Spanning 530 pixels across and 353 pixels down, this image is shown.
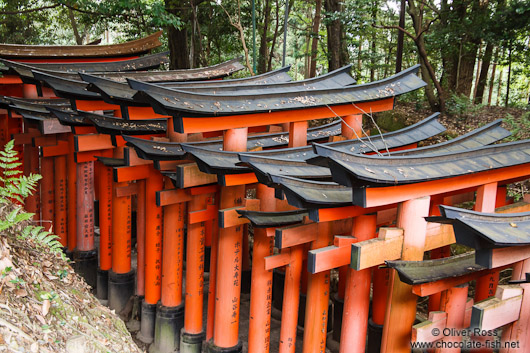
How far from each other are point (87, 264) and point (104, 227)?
126 centimetres

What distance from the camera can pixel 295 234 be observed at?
4.82m

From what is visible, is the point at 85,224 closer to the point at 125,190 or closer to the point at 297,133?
the point at 125,190

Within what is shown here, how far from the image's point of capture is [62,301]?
4.11 m

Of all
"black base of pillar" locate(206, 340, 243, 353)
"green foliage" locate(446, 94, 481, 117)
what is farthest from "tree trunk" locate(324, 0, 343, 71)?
"black base of pillar" locate(206, 340, 243, 353)

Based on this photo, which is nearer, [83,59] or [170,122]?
[170,122]

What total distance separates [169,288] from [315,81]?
3.83 metres

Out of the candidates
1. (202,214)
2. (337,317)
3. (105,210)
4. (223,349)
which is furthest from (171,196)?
(337,317)

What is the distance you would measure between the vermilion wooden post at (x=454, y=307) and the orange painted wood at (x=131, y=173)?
15.3 ft

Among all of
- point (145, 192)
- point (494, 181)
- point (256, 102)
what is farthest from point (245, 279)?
point (494, 181)

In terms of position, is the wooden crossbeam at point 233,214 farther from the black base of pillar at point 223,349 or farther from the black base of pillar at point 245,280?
the black base of pillar at point 245,280

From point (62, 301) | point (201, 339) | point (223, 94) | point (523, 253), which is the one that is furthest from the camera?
point (201, 339)

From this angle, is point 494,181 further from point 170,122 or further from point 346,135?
point 170,122

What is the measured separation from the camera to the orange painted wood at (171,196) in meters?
6.42

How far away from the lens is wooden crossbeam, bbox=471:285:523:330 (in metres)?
3.57
